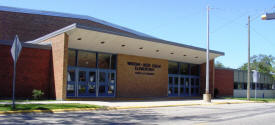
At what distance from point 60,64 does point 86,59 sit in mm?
4465

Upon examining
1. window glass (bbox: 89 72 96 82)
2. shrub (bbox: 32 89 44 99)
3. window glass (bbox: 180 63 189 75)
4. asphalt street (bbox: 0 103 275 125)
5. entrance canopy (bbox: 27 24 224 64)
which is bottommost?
asphalt street (bbox: 0 103 275 125)

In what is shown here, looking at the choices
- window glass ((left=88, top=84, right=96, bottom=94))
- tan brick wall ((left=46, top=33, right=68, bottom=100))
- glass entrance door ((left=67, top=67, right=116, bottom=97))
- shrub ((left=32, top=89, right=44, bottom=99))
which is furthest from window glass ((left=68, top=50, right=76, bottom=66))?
shrub ((left=32, top=89, right=44, bottom=99))

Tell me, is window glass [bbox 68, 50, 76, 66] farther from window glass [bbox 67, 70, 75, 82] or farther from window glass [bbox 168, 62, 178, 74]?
window glass [bbox 168, 62, 178, 74]

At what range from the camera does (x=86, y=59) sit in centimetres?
2461

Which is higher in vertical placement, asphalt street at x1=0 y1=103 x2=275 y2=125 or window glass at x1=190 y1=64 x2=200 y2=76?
window glass at x1=190 y1=64 x2=200 y2=76

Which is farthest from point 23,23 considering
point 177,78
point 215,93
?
point 215,93

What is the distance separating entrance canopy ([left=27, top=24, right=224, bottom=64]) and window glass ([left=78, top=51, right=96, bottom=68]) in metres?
0.63

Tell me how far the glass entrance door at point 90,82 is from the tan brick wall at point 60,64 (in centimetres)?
234

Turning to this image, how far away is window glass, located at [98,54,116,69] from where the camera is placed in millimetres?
25531

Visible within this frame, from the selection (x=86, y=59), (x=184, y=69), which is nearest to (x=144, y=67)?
(x=86, y=59)

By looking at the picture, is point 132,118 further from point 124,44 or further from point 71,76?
point 124,44

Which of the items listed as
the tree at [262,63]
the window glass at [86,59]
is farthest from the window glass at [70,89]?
the tree at [262,63]

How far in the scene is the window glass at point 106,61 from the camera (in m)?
25.5

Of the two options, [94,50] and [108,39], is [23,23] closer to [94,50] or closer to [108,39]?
[94,50]
